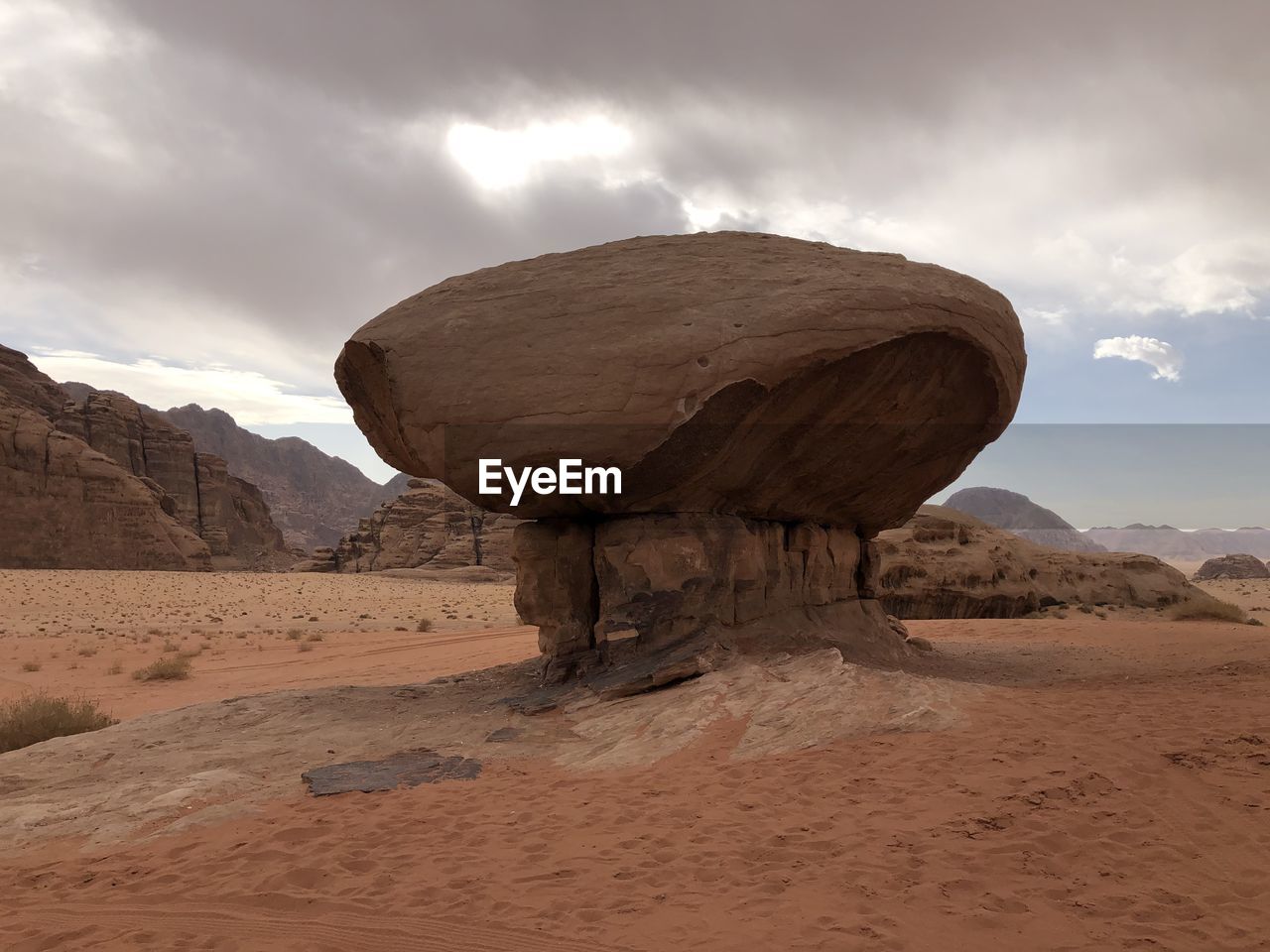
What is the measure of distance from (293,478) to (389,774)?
5094 inches

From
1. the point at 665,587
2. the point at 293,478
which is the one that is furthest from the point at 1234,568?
the point at 293,478

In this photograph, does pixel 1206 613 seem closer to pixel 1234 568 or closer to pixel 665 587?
pixel 665 587

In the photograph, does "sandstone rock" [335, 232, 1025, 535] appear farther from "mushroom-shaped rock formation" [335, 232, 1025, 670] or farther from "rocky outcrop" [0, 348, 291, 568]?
"rocky outcrop" [0, 348, 291, 568]

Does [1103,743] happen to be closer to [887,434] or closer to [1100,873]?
[1100,873]

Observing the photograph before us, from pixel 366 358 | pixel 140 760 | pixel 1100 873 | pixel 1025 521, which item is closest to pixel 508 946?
pixel 1100 873

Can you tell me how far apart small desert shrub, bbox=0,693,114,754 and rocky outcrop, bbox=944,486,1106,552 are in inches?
4676

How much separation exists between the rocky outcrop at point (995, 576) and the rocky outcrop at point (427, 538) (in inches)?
1241

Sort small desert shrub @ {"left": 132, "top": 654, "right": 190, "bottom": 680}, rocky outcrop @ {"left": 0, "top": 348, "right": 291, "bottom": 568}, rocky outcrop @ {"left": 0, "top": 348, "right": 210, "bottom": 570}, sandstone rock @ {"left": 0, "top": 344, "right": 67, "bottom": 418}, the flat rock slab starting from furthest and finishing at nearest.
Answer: sandstone rock @ {"left": 0, "top": 344, "right": 67, "bottom": 418} < rocky outcrop @ {"left": 0, "top": 348, "right": 291, "bottom": 568} < rocky outcrop @ {"left": 0, "top": 348, "right": 210, "bottom": 570} < small desert shrub @ {"left": 132, "top": 654, "right": 190, "bottom": 680} < the flat rock slab

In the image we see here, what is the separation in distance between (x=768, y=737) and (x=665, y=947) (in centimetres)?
269

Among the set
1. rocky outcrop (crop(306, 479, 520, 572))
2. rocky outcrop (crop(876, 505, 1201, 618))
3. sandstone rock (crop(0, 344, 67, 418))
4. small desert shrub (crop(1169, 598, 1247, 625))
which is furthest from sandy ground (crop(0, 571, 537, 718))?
sandstone rock (crop(0, 344, 67, 418))

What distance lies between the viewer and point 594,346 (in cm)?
688

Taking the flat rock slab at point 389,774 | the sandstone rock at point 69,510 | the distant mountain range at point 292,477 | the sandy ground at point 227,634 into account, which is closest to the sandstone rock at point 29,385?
the sandstone rock at point 69,510

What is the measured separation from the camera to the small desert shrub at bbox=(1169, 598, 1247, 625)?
15.9 m

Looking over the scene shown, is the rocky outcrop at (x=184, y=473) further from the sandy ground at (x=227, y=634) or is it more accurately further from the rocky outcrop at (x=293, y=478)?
the rocky outcrop at (x=293, y=478)
